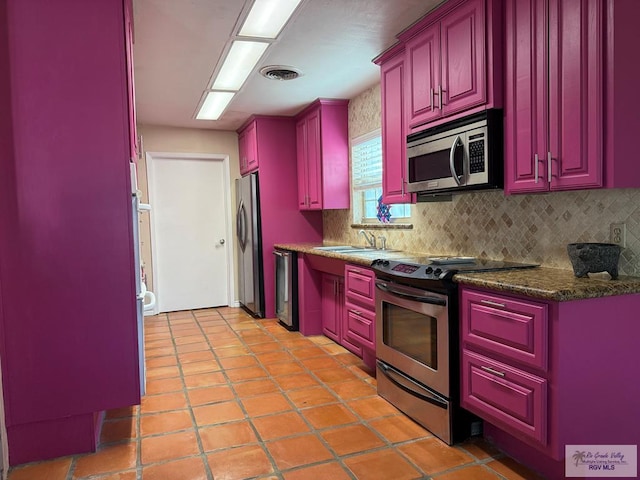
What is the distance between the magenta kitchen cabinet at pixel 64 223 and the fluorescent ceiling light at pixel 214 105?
196cm

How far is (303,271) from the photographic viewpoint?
4.41 m

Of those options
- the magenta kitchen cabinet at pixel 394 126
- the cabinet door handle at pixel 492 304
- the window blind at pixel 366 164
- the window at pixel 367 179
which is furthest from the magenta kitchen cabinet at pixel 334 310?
the cabinet door handle at pixel 492 304

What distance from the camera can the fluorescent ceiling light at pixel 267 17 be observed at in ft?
7.89

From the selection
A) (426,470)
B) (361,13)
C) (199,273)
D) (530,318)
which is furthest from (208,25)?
(199,273)

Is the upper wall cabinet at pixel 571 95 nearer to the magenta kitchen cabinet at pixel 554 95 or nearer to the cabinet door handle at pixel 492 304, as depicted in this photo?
the magenta kitchen cabinet at pixel 554 95

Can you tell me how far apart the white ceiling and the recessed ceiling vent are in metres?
0.06

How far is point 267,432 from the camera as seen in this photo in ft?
7.98

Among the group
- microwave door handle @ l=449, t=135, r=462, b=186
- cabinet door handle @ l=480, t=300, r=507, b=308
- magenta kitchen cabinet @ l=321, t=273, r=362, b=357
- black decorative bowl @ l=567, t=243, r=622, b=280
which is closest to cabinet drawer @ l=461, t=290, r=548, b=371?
cabinet door handle @ l=480, t=300, r=507, b=308

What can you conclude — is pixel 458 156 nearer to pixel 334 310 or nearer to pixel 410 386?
pixel 410 386

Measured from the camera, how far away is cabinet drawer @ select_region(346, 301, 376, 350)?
10.1ft

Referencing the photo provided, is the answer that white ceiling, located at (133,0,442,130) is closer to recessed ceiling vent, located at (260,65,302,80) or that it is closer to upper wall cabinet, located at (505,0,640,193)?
A: recessed ceiling vent, located at (260,65,302,80)

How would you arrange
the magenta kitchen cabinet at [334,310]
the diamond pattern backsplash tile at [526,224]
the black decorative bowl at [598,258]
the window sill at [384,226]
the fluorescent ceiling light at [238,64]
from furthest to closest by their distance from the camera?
1. the magenta kitchen cabinet at [334,310]
2. the window sill at [384,226]
3. the fluorescent ceiling light at [238,64]
4. the diamond pattern backsplash tile at [526,224]
5. the black decorative bowl at [598,258]

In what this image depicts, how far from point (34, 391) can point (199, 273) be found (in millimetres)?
3657

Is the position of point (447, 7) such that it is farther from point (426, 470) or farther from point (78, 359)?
point (78, 359)
